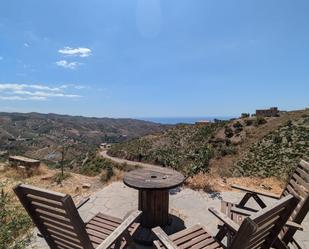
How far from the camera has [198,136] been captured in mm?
35875

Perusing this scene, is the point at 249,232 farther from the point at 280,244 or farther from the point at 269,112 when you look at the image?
the point at 269,112

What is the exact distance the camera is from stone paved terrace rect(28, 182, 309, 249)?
4.66 meters

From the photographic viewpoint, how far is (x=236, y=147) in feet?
91.1

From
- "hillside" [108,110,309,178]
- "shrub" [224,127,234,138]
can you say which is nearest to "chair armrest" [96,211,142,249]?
"hillside" [108,110,309,178]

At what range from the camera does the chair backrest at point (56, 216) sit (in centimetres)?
212

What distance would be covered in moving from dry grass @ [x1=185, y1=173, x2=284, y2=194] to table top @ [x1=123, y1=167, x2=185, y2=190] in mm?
2068

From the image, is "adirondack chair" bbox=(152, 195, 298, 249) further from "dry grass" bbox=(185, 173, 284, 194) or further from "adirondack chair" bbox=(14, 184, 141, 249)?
"dry grass" bbox=(185, 173, 284, 194)

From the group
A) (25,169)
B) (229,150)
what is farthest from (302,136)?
(25,169)

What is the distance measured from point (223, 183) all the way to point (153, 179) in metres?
3.43

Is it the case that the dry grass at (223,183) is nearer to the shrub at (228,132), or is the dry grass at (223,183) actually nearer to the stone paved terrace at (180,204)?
the stone paved terrace at (180,204)

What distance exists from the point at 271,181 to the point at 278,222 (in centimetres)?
556

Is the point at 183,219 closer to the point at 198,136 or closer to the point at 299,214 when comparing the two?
the point at 299,214

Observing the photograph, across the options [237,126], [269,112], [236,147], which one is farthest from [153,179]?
[269,112]

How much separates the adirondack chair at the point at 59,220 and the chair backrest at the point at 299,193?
1.82 metres
